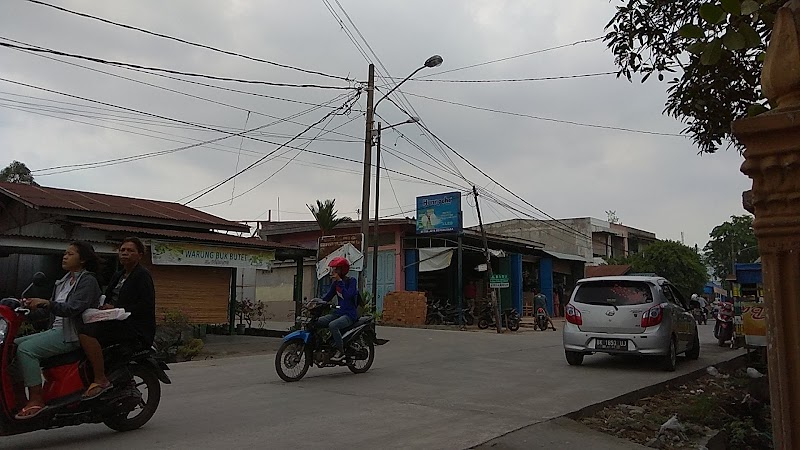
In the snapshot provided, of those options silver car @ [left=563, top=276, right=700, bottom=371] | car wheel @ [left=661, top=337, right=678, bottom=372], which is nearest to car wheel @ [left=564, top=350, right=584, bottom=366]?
silver car @ [left=563, top=276, right=700, bottom=371]

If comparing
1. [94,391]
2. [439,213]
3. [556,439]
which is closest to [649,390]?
[556,439]

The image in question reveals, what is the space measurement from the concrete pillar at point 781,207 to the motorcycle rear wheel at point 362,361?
7.79 metres

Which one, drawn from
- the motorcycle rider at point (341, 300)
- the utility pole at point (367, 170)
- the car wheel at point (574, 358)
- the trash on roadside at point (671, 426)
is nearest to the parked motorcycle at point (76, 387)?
the motorcycle rider at point (341, 300)

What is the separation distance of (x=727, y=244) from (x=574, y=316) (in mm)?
59573

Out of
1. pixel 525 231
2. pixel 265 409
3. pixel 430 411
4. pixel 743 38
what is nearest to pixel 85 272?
pixel 265 409

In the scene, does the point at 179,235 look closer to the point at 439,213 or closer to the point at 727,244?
the point at 439,213

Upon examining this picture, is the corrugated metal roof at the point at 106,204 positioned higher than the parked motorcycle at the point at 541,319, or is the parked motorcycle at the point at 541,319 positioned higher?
the corrugated metal roof at the point at 106,204

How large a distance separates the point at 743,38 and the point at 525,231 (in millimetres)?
50499

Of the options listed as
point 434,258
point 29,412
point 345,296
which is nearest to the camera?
point 29,412

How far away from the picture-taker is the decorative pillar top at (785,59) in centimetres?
267

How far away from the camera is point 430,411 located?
23.4 ft

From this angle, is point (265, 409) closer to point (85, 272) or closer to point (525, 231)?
point (85, 272)

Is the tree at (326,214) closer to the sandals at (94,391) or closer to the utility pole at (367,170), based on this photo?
the utility pole at (367,170)

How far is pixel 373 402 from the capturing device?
766 centimetres
